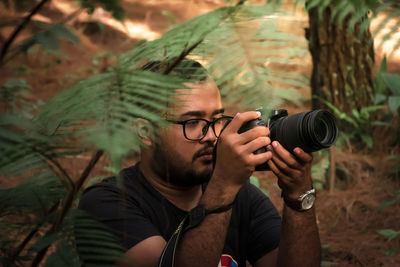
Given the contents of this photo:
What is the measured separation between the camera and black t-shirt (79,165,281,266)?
4.19 feet

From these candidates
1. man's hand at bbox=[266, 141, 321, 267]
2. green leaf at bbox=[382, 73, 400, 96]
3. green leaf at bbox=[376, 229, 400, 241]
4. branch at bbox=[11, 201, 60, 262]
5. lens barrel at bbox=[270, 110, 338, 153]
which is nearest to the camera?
branch at bbox=[11, 201, 60, 262]

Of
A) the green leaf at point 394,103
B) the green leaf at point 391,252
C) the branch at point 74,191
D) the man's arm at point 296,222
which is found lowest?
the green leaf at point 391,252

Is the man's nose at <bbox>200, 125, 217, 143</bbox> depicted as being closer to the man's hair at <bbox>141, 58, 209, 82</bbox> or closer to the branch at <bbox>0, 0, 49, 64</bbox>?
the man's hair at <bbox>141, 58, 209, 82</bbox>

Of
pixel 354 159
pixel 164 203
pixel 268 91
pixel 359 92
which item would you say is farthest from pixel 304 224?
pixel 359 92

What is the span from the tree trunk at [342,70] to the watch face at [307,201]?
2.07 m

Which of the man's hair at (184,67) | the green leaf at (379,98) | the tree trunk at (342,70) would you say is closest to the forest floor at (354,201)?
the green leaf at (379,98)

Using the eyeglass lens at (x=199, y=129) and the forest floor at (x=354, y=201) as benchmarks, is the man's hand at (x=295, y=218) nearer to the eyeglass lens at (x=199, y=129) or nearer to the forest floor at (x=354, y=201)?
the eyeglass lens at (x=199, y=129)

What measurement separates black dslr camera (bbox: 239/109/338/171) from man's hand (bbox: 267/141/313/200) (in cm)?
2

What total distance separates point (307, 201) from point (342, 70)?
92.0 inches

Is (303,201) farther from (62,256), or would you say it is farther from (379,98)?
(379,98)

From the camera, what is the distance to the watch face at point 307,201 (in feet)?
4.10

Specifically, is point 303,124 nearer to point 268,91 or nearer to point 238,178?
point 238,178

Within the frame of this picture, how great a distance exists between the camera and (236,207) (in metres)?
1.64

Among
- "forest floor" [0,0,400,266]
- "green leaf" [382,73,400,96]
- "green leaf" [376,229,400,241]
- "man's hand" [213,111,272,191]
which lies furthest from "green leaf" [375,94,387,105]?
"man's hand" [213,111,272,191]
